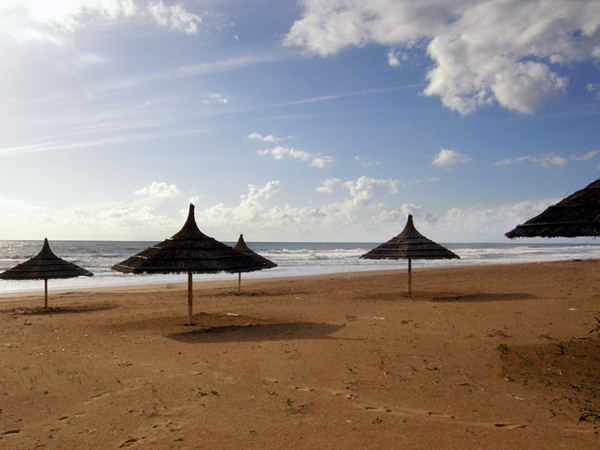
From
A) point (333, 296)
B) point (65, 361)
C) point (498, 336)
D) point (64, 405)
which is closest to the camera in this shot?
point (64, 405)

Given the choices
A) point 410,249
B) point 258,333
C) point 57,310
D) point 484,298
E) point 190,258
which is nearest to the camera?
point 258,333

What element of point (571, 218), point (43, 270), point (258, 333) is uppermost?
point (571, 218)

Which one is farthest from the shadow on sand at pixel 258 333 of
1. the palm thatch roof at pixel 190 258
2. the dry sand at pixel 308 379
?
the palm thatch roof at pixel 190 258

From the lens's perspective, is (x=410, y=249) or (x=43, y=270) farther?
(x=410, y=249)

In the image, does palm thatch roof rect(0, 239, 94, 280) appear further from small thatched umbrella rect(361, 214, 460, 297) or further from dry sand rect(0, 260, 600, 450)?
small thatched umbrella rect(361, 214, 460, 297)

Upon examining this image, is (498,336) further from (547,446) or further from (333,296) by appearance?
(333,296)

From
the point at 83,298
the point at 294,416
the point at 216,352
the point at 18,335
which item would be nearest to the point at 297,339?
the point at 216,352

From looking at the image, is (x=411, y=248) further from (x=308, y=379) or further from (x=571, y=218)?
(x=308, y=379)

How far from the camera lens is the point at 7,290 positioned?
55.0 feet

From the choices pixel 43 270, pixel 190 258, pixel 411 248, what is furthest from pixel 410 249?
pixel 43 270

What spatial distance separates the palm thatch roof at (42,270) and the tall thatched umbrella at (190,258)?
408cm

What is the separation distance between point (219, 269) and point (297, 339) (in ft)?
7.17

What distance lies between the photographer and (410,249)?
12.0 metres

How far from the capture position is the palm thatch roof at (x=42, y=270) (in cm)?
1108
